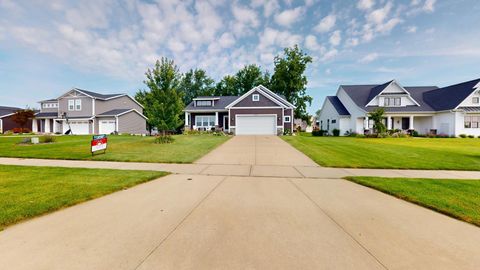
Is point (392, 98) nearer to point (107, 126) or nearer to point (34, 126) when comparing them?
point (107, 126)

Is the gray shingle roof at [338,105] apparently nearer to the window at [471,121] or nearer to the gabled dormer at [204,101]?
the window at [471,121]

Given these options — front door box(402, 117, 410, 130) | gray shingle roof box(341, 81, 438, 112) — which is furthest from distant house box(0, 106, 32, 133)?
front door box(402, 117, 410, 130)

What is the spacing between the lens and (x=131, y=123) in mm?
34438

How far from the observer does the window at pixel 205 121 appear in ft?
101

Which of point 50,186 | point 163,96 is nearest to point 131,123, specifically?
point 163,96

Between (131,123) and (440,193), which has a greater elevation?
(131,123)

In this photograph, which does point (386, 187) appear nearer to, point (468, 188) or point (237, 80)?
point (468, 188)

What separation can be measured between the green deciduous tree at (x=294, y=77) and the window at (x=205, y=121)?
1967cm

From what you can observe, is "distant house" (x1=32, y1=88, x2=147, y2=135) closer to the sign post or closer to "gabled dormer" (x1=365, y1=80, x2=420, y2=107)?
the sign post

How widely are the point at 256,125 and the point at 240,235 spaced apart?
23.9 meters

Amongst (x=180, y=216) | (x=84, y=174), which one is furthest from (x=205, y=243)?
(x=84, y=174)

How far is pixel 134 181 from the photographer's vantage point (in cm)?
632

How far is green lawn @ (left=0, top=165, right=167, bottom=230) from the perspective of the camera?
4.07m

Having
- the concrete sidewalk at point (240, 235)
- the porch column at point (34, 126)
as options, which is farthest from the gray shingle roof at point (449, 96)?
the porch column at point (34, 126)
